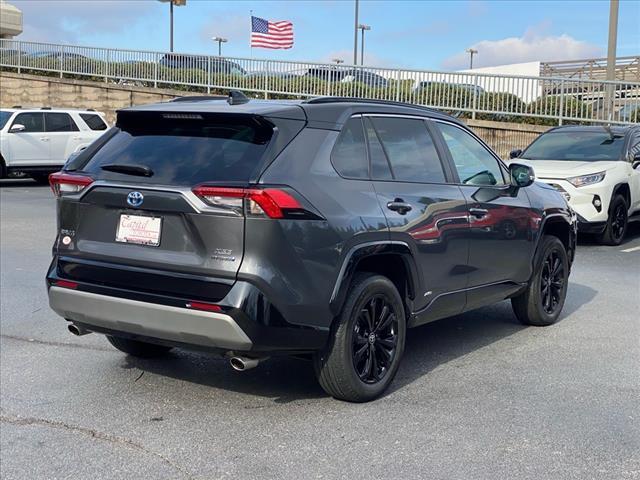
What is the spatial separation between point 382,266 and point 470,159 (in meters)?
1.46

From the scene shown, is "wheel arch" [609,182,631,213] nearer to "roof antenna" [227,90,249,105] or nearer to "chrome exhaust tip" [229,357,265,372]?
"roof antenna" [227,90,249,105]

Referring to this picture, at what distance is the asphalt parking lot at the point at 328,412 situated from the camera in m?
4.11

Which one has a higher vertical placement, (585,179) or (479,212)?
(585,179)

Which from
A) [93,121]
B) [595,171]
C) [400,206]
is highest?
[93,121]

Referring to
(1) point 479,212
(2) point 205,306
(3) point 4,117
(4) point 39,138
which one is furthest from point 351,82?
(2) point 205,306

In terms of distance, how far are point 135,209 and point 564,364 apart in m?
3.28

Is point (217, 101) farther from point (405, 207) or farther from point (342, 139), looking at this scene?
point (405, 207)

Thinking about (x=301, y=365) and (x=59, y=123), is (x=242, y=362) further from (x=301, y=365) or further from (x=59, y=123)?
(x=59, y=123)

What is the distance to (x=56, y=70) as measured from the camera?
103 feet

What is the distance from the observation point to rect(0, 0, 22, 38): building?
38969 mm

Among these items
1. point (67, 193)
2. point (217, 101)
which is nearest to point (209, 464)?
point (67, 193)

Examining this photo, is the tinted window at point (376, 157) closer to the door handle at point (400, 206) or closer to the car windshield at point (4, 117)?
the door handle at point (400, 206)

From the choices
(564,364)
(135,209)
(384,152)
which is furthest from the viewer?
(564,364)

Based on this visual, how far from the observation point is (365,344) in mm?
5004
